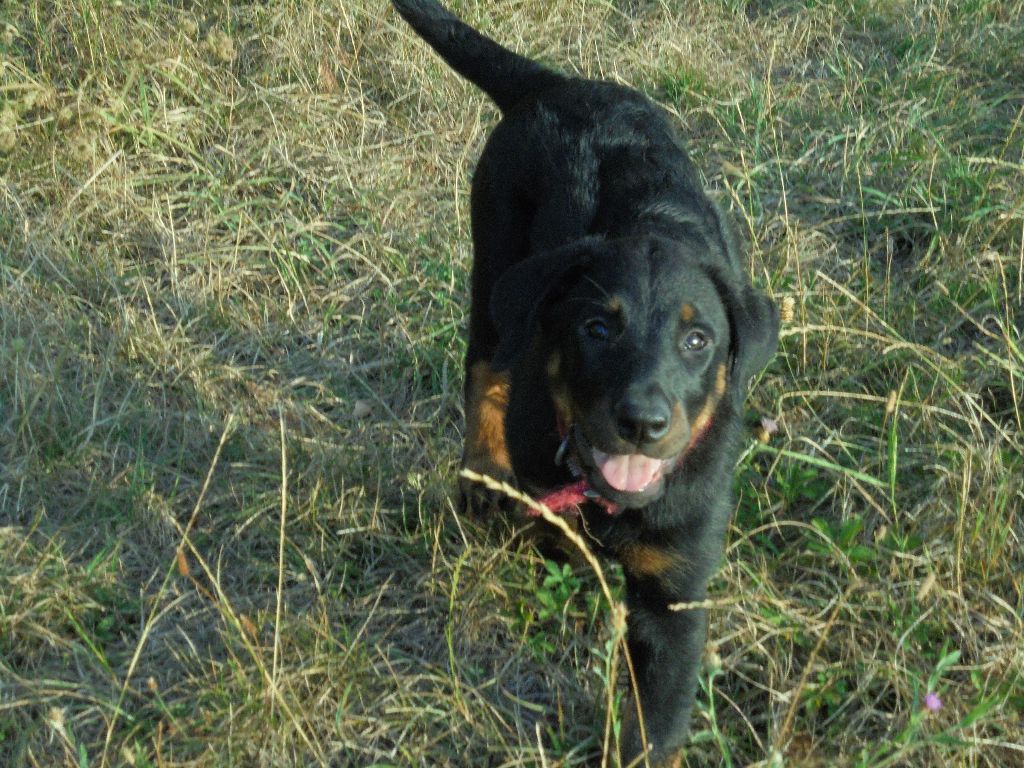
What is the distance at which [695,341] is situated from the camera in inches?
115

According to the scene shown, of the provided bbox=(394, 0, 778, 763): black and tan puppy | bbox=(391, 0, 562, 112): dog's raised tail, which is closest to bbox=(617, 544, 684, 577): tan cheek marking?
bbox=(394, 0, 778, 763): black and tan puppy

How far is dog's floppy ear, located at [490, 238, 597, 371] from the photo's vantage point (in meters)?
2.96

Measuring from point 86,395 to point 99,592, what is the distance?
907mm

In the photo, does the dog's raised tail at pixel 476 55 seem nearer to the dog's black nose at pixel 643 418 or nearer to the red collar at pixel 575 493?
the red collar at pixel 575 493

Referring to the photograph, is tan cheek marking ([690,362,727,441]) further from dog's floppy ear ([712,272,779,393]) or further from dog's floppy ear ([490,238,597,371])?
dog's floppy ear ([490,238,597,371])

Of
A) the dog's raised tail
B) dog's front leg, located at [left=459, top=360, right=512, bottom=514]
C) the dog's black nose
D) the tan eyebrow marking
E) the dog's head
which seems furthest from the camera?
the dog's raised tail

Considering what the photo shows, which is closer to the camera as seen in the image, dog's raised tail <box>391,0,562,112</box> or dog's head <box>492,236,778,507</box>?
dog's head <box>492,236,778,507</box>

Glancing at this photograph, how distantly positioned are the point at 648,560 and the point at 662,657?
243 millimetres

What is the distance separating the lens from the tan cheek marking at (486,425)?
11.9ft

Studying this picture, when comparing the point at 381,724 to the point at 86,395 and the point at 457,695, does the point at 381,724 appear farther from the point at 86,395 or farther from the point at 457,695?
the point at 86,395

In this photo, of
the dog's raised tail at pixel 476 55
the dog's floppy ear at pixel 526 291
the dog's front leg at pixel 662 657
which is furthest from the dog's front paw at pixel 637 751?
the dog's raised tail at pixel 476 55

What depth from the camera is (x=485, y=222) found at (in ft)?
12.2

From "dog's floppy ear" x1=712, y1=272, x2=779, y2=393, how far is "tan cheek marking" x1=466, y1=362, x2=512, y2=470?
2.82 ft

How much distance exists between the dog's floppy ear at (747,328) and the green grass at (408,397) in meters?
0.34
